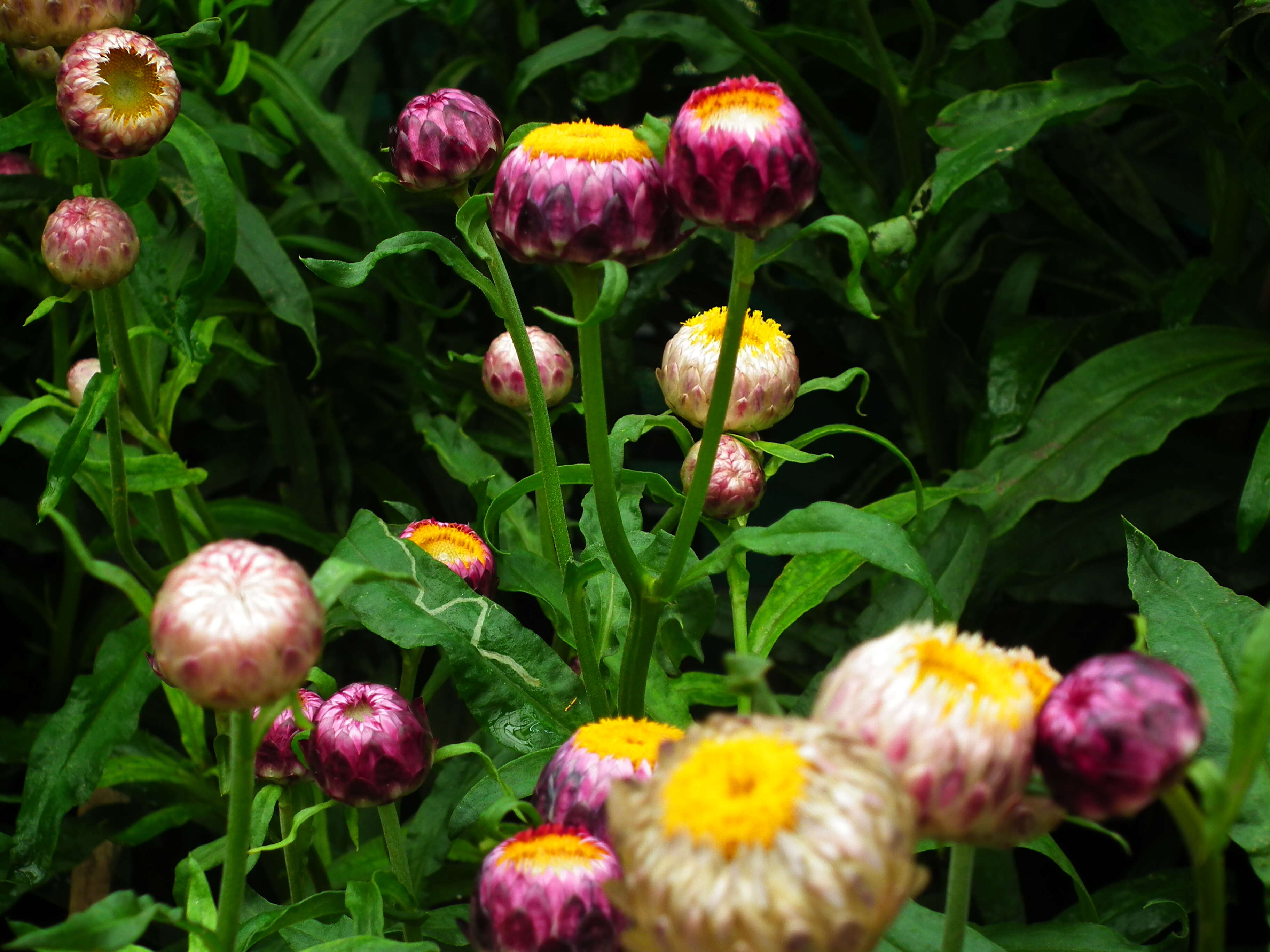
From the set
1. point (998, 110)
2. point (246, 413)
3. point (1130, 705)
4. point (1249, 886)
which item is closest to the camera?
point (1130, 705)

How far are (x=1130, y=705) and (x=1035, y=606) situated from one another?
94cm

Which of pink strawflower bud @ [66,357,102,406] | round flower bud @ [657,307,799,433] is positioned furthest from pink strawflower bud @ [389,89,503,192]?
pink strawflower bud @ [66,357,102,406]

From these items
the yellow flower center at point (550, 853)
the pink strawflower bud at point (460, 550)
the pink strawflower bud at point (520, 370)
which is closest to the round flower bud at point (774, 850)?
the yellow flower center at point (550, 853)

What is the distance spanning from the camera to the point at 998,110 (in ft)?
3.43

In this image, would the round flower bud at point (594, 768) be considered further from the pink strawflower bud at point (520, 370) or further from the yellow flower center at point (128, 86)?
the yellow flower center at point (128, 86)

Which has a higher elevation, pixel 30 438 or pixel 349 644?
pixel 30 438

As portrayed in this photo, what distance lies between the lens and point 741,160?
50 centimetres

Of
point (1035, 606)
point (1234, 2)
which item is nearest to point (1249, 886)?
point (1035, 606)

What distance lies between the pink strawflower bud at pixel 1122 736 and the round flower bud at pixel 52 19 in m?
0.76

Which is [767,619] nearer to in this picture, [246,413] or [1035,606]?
[1035,606]

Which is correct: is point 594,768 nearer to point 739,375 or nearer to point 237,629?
point 237,629

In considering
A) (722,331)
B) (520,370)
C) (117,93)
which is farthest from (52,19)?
(722,331)

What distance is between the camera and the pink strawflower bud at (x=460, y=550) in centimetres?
75

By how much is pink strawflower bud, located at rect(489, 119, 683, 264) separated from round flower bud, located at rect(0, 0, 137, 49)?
42 cm
